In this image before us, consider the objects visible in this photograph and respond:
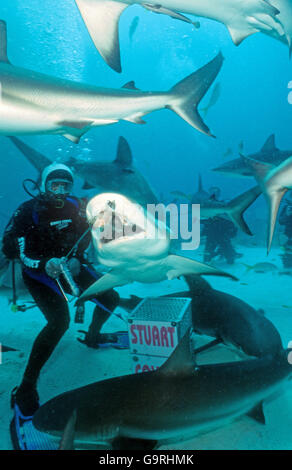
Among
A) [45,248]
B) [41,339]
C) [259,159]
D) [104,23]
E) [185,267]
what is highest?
[104,23]

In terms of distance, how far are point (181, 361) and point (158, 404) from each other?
1.06 feet

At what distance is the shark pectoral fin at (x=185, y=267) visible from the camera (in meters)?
2.68

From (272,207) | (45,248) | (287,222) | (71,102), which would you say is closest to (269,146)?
(287,222)

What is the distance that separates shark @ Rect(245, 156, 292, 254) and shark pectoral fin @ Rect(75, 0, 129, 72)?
70.7 inches

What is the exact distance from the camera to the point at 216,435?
234 centimetres

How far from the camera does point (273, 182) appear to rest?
2.63 meters

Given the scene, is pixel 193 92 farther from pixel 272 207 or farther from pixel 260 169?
pixel 272 207

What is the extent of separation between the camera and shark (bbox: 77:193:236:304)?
6.85 feet

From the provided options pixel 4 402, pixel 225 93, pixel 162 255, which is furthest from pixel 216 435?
pixel 225 93

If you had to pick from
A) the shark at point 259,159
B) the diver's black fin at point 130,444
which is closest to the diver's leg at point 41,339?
the diver's black fin at point 130,444

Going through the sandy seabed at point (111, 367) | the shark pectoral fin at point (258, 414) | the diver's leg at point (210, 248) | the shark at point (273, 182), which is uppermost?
the shark at point (273, 182)

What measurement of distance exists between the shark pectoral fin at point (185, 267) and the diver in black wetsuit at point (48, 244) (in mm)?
1153

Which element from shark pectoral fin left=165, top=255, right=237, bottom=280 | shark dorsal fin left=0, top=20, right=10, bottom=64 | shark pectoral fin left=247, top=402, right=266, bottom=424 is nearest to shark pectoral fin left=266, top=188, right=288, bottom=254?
shark pectoral fin left=165, top=255, right=237, bottom=280

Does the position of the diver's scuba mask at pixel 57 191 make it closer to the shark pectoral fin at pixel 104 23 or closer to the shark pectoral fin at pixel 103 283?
the shark pectoral fin at pixel 103 283
